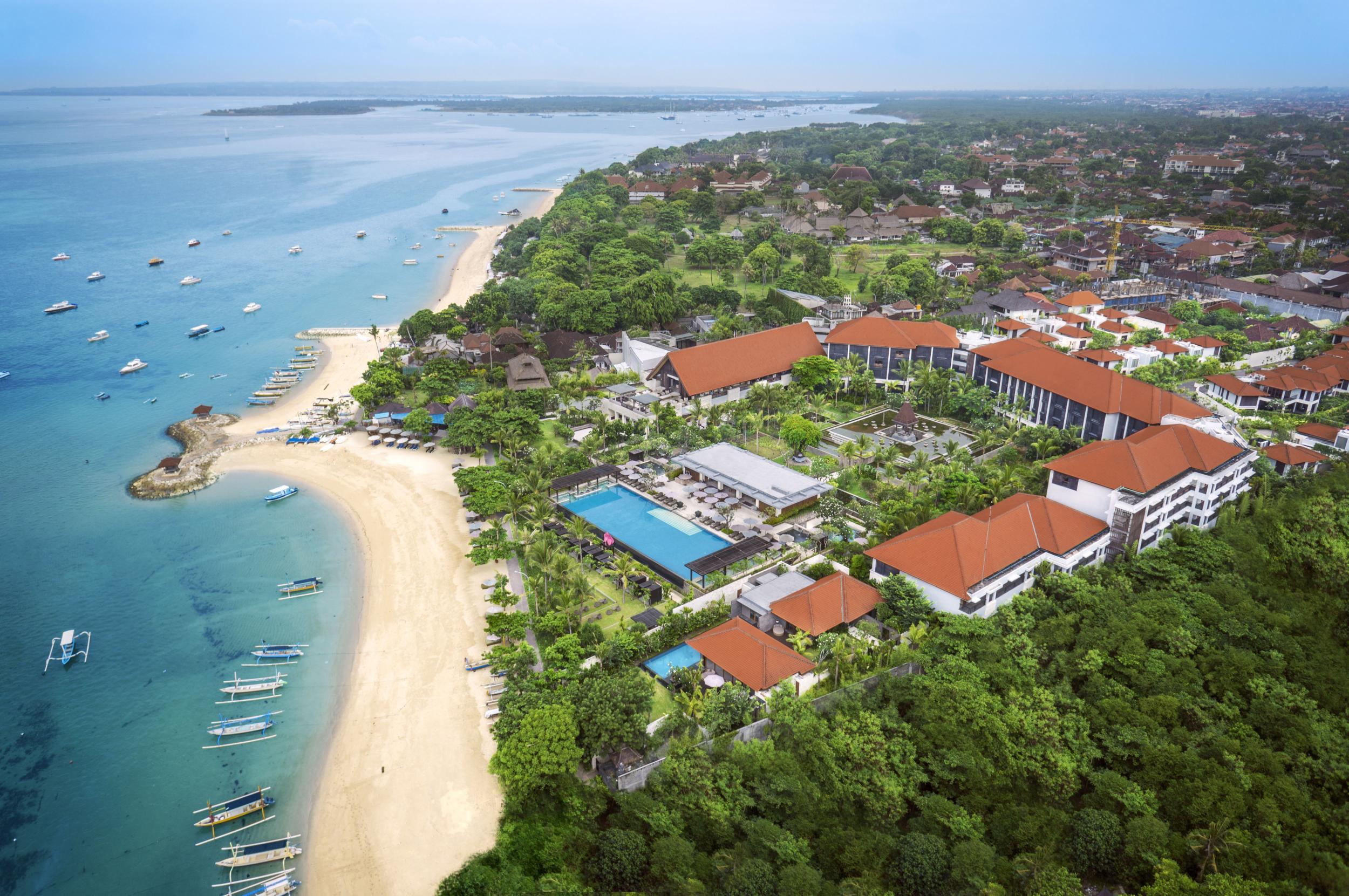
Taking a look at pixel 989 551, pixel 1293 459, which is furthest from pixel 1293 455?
pixel 989 551

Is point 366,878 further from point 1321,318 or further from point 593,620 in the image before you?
point 1321,318

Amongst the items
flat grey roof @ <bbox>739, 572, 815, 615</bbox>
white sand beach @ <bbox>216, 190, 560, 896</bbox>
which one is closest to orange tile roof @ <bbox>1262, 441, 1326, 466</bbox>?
flat grey roof @ <bbox>739, 572, 815, 615</bbox>

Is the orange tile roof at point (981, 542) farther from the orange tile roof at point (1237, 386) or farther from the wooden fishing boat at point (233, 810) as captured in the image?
the orange tile roof at point (1237, 386)

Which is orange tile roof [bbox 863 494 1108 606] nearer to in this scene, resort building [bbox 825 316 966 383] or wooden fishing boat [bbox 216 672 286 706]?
resort building [bbox 825 316 966 383]

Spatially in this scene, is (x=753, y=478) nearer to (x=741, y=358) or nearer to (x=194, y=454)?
(x=741, y=358)

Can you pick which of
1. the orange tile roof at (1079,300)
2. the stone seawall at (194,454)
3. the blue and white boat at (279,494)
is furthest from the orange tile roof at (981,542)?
the orange tile roof at (1079,300)
